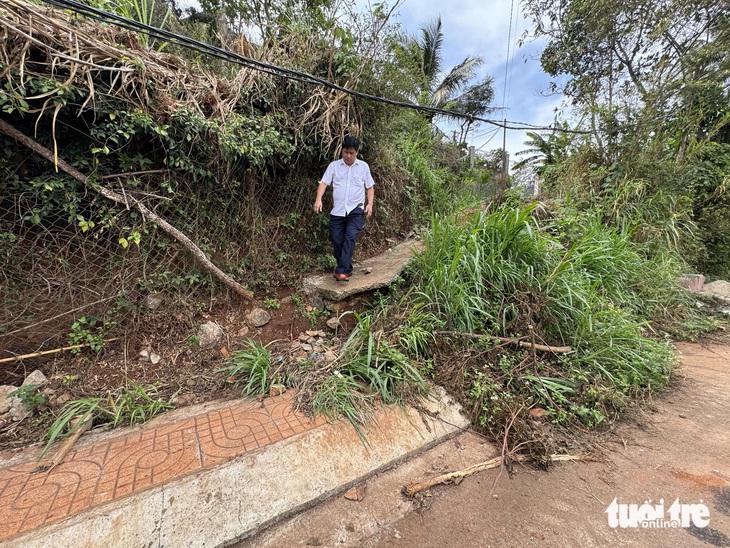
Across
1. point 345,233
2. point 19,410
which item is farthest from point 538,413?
point 19,410

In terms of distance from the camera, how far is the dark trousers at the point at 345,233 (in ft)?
10.0

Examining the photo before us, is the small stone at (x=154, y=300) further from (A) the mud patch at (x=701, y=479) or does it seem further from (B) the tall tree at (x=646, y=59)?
(B) the tall tree at (x=646, y=59)

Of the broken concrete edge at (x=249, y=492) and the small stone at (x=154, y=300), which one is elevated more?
the small stone at (x=154, y=300)

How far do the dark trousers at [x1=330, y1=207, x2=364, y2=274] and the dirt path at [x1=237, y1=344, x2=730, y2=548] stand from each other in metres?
1.94

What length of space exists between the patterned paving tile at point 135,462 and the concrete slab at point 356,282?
1213 millimetres

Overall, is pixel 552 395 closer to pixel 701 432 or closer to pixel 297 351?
pixel 701 432

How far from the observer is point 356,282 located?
306 cm

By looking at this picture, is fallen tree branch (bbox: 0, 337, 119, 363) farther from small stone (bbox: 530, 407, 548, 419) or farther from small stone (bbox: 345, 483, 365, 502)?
small stone (bbox: 530, 407, 548, 419)

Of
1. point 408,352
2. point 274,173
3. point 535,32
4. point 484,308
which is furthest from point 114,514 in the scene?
point 535,32

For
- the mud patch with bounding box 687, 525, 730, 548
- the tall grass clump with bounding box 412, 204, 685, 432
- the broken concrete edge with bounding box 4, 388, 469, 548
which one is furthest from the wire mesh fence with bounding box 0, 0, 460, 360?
the mud patch with bounding box 687, 525, 730, 548

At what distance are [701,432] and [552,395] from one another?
907 millimetres

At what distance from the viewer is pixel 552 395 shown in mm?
2074

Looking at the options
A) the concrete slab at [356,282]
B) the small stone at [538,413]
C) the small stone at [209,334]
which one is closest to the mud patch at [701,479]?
the small stone at [538,413]

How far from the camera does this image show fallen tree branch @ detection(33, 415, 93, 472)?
1508 millimetres
